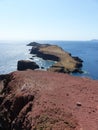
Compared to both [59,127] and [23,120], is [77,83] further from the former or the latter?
[59,127]

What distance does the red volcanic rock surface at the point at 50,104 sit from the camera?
2156cm

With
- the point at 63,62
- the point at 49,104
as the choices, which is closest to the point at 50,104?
the point at 49,104

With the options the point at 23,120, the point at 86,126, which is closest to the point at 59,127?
the point at 86,126

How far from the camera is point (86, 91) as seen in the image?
29.6 meters

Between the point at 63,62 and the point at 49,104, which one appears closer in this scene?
the point at 49,104

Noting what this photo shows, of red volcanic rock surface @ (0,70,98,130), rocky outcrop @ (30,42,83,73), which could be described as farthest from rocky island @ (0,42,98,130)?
rocky outcrop @ (30,42,83,73)

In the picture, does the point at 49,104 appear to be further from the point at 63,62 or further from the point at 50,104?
the point at 63,62

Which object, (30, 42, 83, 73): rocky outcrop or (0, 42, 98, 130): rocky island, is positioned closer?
(0, 42, 98, 130): rocky island

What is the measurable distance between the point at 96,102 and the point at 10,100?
34.9 feet

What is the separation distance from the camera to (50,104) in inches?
984

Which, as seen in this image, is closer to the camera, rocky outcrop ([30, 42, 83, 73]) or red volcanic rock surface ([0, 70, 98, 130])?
red volcanic rock surface ([0, 70, 98, 130])

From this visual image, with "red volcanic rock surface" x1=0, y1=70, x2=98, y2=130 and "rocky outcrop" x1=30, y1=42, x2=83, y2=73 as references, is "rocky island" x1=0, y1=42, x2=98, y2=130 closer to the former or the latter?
"red volcanic rock surface" x1=0, y1=70, x2=98, y2=130

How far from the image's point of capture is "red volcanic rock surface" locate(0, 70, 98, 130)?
21562 mm

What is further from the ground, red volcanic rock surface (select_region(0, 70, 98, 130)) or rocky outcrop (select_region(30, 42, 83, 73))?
red volcanic rock surface (select_region(0, 70, 98, 130))
